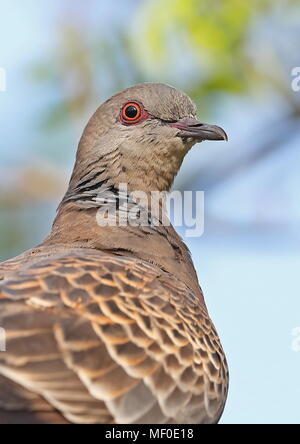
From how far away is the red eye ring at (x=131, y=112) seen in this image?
7.25 metres

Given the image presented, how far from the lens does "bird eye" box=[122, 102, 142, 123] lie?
7.25m

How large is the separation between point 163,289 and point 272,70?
8.42 ft

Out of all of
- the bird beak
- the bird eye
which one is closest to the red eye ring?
the bird eye

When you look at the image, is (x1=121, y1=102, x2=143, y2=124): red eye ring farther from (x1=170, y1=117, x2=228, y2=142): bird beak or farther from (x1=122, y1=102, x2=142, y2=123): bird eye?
(x1=170, y1=117, x2=228, y2=142): bird beak

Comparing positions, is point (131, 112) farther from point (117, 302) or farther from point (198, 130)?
point (117, 302)

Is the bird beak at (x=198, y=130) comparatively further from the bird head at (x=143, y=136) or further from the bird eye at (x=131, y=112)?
the bird eye at (x=131, y=112)

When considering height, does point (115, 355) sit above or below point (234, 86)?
below

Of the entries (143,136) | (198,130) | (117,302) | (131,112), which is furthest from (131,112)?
(117,302)

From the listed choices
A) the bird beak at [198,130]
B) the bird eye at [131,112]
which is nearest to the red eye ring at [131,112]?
the bird eye at [131,112]
